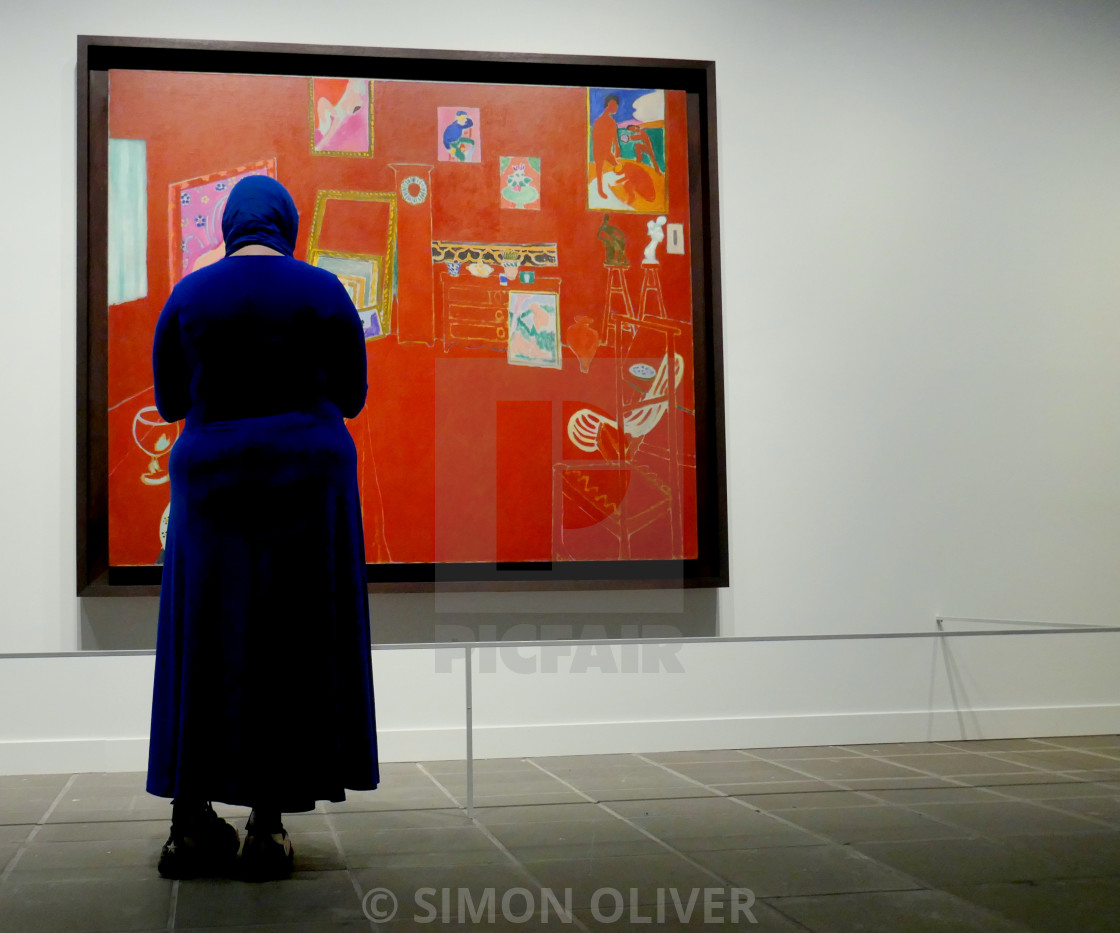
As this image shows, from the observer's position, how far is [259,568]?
230cm

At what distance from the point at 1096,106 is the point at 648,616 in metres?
2.60

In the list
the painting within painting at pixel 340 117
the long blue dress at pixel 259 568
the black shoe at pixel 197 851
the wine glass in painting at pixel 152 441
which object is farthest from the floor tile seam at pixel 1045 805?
the painting within painting at pixel 340 117

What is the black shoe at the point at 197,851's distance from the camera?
7.52ft

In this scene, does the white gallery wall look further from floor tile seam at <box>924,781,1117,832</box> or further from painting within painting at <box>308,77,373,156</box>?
floor tile seam at <box>924,781,1117,832</box>

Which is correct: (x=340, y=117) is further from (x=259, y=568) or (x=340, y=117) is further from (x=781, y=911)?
(x=781, y=911)

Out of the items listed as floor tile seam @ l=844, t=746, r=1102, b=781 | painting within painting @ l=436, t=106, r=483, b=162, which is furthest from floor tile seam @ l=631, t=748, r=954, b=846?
painting within painting @ l=436, t=106, r=483, b=162

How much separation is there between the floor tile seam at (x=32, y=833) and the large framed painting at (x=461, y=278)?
0.60 meters

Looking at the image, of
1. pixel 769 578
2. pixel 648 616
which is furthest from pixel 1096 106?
pixel 648 616

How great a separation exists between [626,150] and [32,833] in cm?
276

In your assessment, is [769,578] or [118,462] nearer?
[118,462]

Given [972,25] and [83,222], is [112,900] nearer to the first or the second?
[83,222]

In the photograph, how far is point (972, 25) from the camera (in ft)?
14.1

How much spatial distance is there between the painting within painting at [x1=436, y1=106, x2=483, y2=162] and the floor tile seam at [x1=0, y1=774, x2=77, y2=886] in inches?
90.2

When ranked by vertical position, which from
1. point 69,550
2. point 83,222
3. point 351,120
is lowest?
point 69,550
